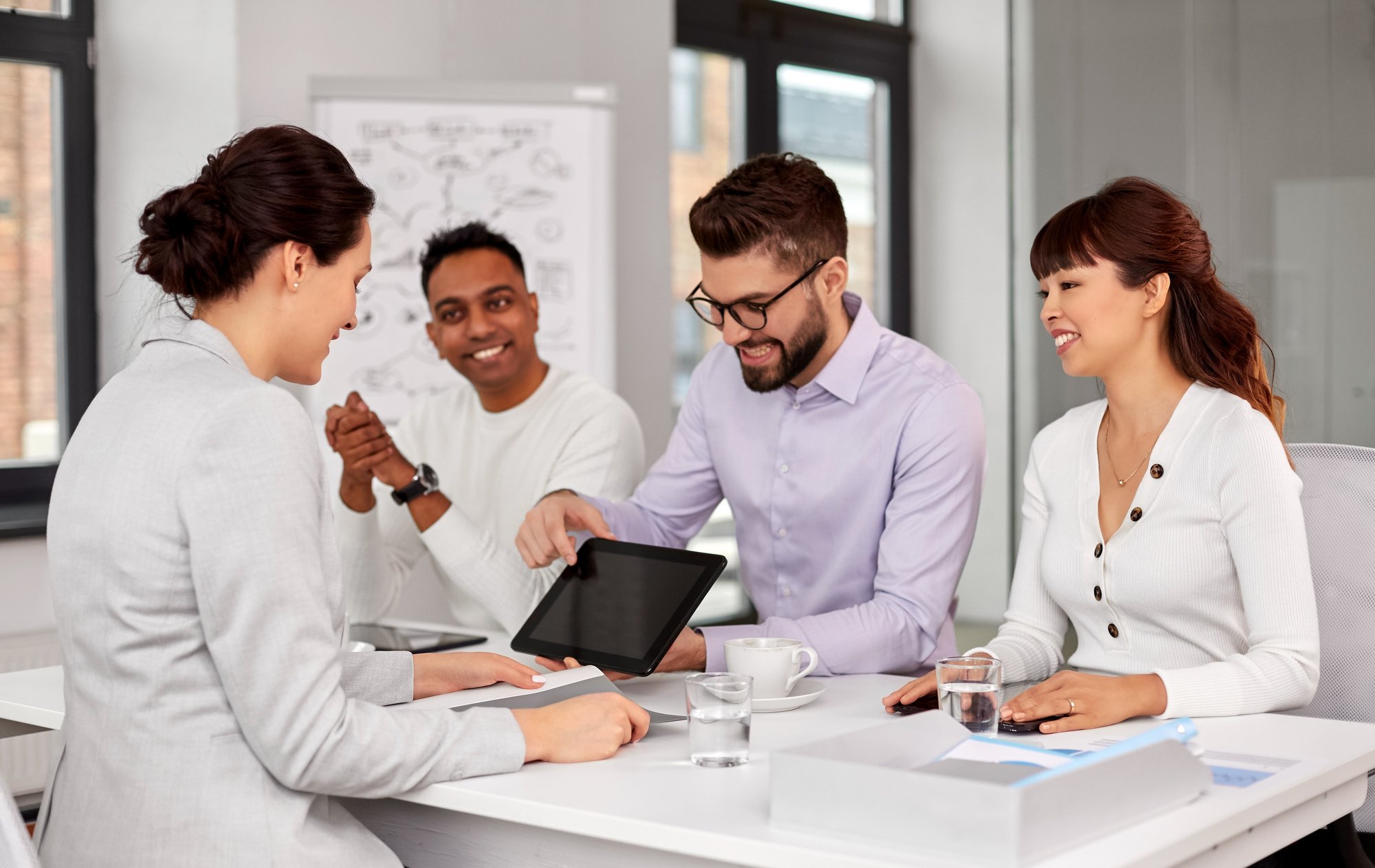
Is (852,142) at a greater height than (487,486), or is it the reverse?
(852,142)

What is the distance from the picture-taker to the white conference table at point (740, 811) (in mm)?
1139

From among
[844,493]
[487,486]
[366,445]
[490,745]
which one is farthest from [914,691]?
[487,486]

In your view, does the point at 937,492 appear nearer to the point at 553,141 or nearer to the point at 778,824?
the point at 778,824

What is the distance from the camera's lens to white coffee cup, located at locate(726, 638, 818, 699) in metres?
1.68

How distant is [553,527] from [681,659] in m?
0.34

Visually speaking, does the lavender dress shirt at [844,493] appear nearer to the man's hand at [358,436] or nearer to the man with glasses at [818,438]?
the man with glasses at [818,438]

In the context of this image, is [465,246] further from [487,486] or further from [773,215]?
[773,215]

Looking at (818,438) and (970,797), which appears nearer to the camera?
(970,797)

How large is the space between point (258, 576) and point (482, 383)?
1777mm

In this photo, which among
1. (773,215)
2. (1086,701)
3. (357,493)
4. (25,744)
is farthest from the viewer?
(25,744)

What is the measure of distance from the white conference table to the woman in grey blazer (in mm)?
65

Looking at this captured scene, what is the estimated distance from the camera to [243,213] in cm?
141

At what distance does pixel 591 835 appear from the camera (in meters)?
1.27

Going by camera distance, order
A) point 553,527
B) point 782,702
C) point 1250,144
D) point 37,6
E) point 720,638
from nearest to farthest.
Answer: point 782,702, point 720,638, point 553,527, point 1250,144, point 37,6
